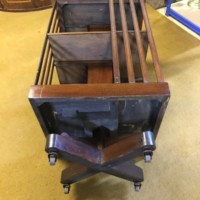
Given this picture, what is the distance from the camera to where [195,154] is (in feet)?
4.12

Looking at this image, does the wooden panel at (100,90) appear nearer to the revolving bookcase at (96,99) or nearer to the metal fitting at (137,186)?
the revolving bookcase at (96,99)

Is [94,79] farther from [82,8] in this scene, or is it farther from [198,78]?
[198,78]

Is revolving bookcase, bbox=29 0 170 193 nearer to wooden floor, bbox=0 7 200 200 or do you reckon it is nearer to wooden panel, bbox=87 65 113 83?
wooden panel, bbox=87 65 113 83

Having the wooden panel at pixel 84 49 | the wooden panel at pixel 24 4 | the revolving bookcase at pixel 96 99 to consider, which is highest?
the wooden panel at pixel 24 4

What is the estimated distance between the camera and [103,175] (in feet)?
3.91

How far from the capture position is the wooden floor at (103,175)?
1.13 metres

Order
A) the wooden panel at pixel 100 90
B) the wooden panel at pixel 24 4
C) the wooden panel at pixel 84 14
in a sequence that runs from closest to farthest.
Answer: the wooden panel at pixel 100 90 → the wooden panel at pixel 84 14 → the wooden panel at pixel 24 4

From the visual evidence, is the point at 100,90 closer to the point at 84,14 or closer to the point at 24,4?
the point at 84,14

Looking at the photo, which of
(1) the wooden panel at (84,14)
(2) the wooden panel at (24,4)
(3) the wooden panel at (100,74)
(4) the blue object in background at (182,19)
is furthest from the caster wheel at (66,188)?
(2) the wooden panel at (24,4)

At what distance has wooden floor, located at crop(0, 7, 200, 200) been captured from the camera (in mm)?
1135

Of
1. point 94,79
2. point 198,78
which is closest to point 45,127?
point 94,79

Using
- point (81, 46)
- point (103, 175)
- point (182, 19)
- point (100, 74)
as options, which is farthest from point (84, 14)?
point (182, 19)

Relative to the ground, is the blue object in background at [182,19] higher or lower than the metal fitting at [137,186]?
higher

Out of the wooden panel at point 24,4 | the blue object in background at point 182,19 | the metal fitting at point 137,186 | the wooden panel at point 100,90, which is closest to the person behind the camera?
the wooden panel at point 100,90
